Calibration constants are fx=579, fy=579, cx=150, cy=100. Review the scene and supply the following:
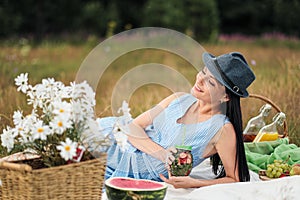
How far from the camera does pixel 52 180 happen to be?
102 inches

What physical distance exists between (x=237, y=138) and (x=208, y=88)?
349 mm

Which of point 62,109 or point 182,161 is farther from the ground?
point 62,109

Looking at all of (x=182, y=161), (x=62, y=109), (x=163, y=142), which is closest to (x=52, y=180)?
(x=62, y=109)

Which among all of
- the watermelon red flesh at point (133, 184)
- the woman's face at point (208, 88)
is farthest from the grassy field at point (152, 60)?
the watermelon red flesh at point (133, 184)

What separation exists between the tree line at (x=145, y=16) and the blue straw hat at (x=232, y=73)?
10.2m

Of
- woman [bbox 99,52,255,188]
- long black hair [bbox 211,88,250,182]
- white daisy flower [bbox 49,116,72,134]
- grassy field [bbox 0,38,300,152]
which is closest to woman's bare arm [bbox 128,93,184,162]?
woman [bbox 99,52,255,188]

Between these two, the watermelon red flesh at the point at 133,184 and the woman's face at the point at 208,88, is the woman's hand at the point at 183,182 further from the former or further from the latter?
the woman's face at the point at 208,88

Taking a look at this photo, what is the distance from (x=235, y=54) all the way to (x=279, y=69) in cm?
548

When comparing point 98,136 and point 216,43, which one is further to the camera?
point 216,43

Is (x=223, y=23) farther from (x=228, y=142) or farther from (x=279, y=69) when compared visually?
(x=228, y=142)

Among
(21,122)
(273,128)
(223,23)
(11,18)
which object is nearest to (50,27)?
(11,18)

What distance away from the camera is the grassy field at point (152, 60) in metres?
5.18

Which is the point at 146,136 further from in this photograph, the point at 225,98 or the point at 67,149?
the point at 67,149

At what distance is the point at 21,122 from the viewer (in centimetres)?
268
